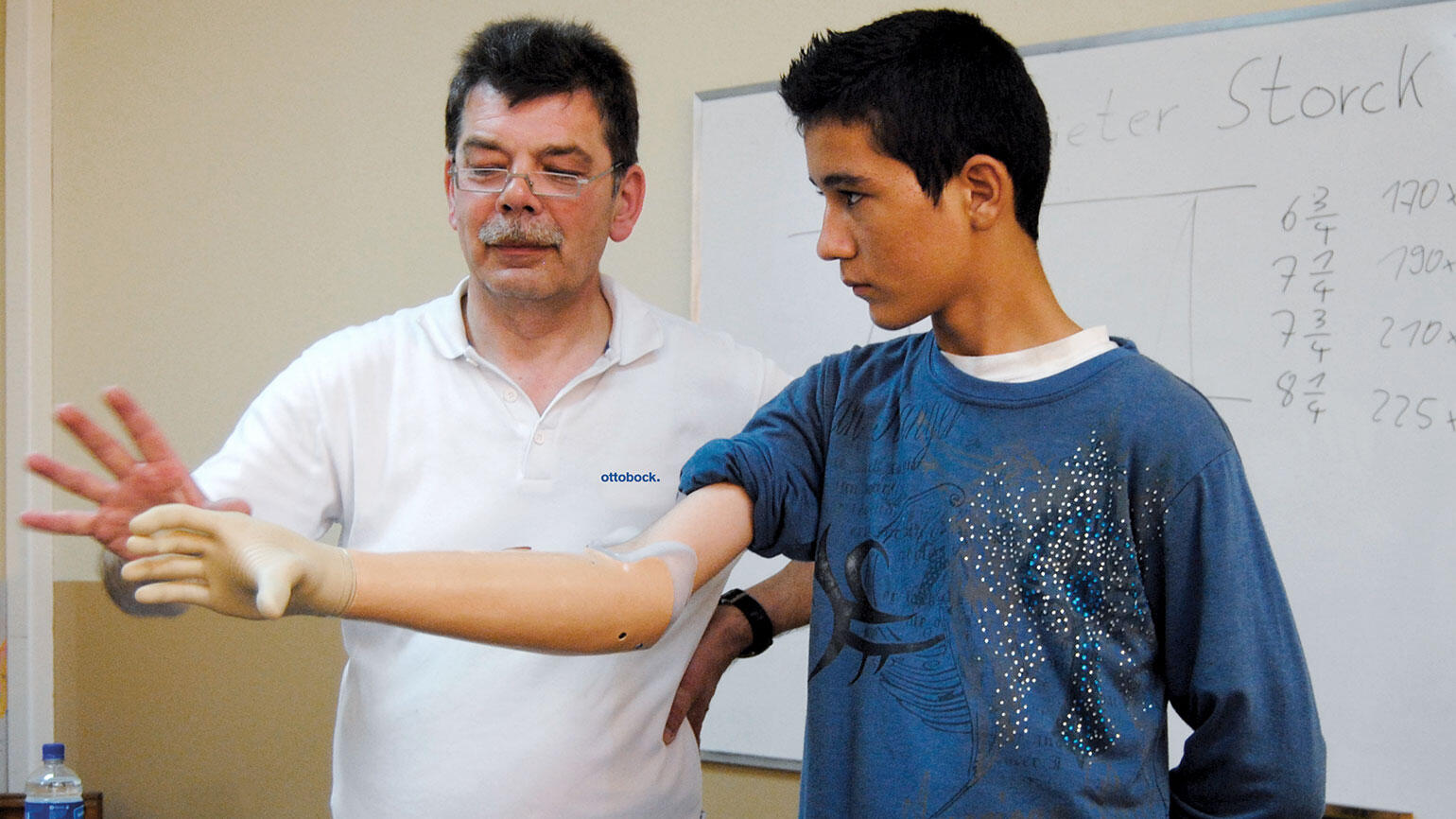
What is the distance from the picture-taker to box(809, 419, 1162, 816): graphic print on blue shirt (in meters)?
1.01

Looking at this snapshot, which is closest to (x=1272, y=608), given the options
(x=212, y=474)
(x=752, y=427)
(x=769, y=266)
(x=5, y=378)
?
(x=752, y=427)

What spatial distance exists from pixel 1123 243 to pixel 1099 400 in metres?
1.08

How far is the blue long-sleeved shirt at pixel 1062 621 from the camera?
990 mm

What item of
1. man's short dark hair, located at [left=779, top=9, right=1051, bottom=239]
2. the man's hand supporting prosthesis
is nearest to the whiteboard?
man's short dark hair, located at [left=779, top=9, right=1051, bottom=239]

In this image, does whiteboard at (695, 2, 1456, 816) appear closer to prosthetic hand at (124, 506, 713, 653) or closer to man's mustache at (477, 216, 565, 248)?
man's mustache at (477, 216, 565, 248)

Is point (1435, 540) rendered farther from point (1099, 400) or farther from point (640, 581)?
point (640, 581)

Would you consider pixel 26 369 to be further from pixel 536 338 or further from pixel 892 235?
pixel 892 235

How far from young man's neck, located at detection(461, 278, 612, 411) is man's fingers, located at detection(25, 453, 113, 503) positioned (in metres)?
0.57

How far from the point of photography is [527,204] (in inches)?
58.0

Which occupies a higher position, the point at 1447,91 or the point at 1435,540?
the point at 1447,91

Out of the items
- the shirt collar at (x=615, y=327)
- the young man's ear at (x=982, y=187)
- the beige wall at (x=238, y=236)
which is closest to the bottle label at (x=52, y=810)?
the beige wall at (x=238, y=236)

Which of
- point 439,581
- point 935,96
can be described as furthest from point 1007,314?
point 439,581

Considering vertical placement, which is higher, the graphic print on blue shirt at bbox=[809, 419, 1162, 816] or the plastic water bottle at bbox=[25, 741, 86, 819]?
the graphic print on blue shirt at bbox=[809, 419, 1162, 816]

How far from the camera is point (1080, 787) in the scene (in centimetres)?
99
